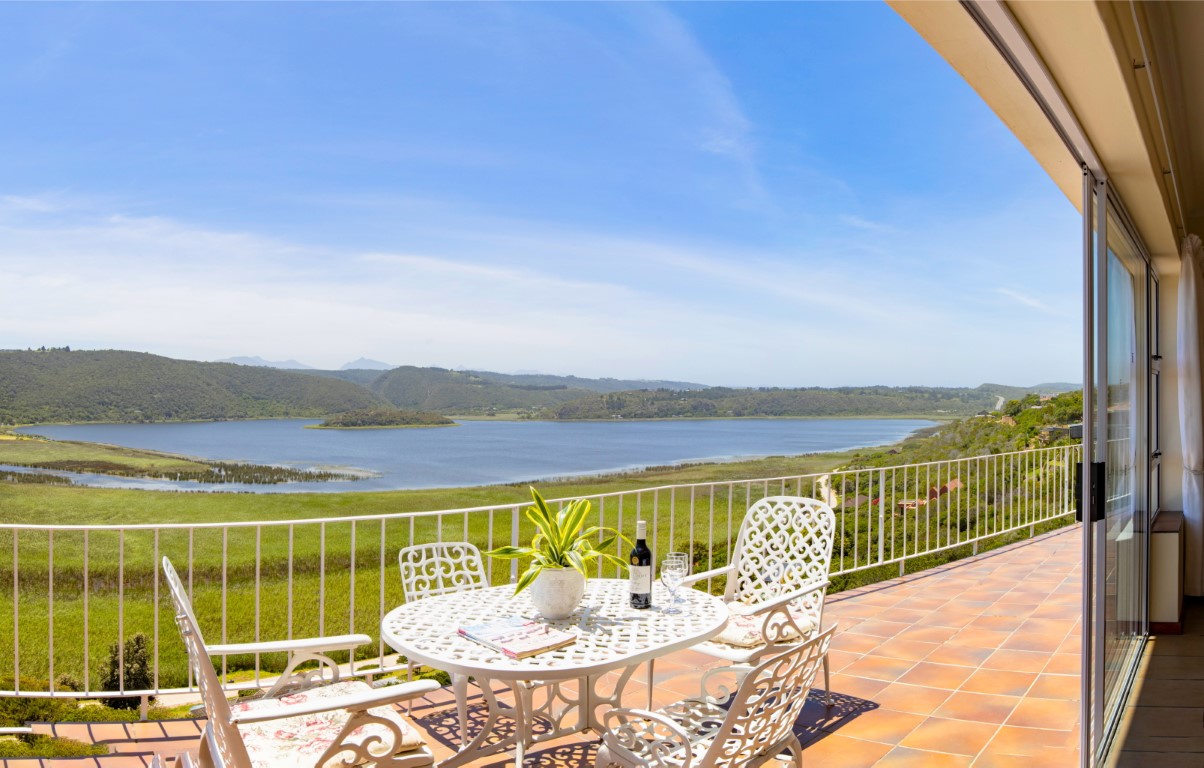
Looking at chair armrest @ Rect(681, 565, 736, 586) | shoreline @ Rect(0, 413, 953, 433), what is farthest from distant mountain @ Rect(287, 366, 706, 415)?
chair armrest @ Rect(681, 565, 736, 586)

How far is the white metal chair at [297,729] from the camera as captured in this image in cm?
159

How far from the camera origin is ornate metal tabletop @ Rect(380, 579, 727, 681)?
6.51ft

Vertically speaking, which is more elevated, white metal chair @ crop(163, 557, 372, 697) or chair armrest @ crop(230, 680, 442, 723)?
chair armrest @ crop(230, 680, 442, 723)

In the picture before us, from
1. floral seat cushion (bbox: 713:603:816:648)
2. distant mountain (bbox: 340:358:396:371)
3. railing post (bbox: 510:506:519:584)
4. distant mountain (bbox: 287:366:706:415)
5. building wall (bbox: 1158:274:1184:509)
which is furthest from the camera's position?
distant mountain (bbox: 340:358:396:371)

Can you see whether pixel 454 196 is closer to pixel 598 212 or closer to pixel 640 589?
pixel 598 212

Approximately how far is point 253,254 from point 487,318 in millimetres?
9162

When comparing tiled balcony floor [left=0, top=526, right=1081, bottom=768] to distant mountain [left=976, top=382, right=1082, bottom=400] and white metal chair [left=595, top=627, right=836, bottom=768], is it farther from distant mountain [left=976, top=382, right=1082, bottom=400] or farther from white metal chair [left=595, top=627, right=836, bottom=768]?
distant mountain [left=976, top=382, right=1082, bottom=400]

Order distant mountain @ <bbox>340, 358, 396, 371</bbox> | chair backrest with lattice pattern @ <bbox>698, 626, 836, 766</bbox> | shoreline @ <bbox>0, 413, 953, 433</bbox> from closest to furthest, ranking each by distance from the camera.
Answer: chair backrest with lattice pattern @ <bbox>698, 626, 836, 766</bbox> < shoreline @ <bbox>0, 413, 953, 433</bbox> < distant mountain @ <bbox>340, 358, 396, 371</bbox>

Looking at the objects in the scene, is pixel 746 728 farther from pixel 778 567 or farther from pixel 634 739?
pixel 778 567

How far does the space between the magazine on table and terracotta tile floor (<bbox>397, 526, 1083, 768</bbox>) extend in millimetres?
666

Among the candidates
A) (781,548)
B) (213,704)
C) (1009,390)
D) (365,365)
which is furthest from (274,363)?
(213,704)

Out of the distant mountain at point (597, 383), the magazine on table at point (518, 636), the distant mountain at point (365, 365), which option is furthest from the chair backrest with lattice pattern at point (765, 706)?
the distant mountain at point (365, 365)

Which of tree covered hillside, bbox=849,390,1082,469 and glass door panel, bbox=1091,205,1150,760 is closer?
glass door panel, bbox=1091,205,1150,760

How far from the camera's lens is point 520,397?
2836 cm
